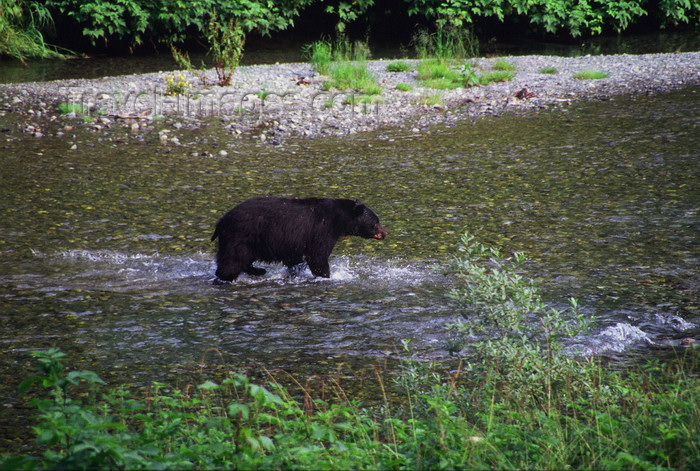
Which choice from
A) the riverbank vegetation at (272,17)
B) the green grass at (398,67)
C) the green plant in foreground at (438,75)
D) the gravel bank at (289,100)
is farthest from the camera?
the riverbank vegetation at (272,17)

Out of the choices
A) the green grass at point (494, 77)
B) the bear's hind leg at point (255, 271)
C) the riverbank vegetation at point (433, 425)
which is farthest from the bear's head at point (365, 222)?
the green grass at point (494, 77)

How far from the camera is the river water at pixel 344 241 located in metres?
6.06

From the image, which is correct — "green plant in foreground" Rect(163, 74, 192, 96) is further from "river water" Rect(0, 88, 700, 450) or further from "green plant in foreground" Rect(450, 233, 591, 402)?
"green plant in foreground" Rect(450, 233, 591, 402)

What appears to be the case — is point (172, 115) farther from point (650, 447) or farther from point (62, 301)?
point (650, 447)

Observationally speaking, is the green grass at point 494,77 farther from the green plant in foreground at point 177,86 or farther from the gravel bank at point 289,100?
the green plant in foreground at point 177,86

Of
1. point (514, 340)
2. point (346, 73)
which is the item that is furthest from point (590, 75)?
point (514, 340)

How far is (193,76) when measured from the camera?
1844cm

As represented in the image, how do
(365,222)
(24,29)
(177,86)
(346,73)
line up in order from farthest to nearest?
(24,29)
(346,73)
(177,86)
(365,222)

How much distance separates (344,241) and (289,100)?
7.79 meters

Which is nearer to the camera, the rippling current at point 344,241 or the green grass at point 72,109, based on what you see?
the rippling current at point 344,241

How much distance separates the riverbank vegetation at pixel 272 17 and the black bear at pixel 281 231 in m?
16.6

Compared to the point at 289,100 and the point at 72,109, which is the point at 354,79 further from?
the point at 72,109

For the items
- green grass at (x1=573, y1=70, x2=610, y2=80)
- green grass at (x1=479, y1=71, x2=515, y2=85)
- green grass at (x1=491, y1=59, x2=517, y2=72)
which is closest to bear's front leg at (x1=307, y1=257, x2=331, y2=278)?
green grass at (x1=479, y1=71, x2=515, y2=85)

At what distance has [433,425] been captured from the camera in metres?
3.79
